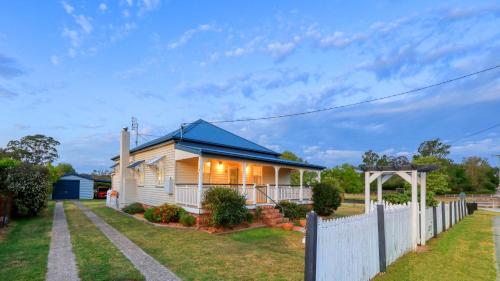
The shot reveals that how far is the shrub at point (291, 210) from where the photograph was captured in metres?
15.4

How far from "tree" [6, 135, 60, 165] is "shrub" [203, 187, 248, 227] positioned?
50.2 metres

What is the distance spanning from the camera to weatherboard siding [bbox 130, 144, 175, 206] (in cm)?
1606

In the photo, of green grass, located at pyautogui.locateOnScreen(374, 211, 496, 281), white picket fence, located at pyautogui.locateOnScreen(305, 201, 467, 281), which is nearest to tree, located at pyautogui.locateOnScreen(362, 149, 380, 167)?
green grass, located at pyautogui.locateOnScreen(374, 211, 496, 281)

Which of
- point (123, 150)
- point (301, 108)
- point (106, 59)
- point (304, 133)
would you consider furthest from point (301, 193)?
point (304, 133)

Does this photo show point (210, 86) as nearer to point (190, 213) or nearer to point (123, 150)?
point (123, 150)

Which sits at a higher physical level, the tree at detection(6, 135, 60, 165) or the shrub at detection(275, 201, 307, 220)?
the tree at detection(6, 135, 60, 165)

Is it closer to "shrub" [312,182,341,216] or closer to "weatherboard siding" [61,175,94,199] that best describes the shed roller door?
"weatherboard siding" [61,175,94,199]

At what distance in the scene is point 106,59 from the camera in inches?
731

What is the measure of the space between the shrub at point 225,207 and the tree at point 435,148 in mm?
65842

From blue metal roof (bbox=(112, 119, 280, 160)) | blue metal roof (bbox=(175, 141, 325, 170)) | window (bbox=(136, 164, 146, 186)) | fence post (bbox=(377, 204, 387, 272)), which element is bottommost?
fence post (bbox=(377, 204, 387, 272))

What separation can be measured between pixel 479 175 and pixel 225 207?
244ft

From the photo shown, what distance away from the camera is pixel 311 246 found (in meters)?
4.32

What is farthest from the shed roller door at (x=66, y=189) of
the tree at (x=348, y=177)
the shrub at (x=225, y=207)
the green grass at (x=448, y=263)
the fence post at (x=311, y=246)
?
the fence post at (x=311, y=246)

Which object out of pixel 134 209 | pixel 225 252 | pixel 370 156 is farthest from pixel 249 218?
pixel 370 156
